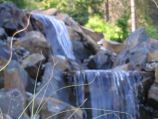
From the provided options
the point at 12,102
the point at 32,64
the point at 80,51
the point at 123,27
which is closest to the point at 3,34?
the point at 32,64

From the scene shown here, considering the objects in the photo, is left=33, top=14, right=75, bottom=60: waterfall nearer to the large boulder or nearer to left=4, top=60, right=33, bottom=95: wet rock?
the large boulder

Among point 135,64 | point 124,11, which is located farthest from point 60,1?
point 135,64

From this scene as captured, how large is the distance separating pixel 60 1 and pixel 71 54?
27.1ft

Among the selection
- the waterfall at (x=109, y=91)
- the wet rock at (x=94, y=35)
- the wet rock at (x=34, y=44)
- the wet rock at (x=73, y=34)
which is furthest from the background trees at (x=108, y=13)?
the waterfall at (x=109, y=91)

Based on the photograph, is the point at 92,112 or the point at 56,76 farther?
the point at 92,112

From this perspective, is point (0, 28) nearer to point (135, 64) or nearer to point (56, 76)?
point (56, 76)

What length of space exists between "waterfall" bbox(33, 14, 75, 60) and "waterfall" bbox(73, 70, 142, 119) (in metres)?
2.83

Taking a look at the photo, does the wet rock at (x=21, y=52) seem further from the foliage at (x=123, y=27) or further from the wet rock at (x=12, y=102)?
the foliage at (x=123, y=27)

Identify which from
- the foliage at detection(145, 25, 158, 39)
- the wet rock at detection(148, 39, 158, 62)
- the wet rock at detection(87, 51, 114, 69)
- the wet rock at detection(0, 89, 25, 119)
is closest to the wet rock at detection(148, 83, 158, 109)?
the wet rock at detection(148, 39, 158, 62)

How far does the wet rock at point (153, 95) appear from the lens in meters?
11.3

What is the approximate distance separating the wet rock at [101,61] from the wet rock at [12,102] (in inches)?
310

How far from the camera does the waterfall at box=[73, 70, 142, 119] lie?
11.2 meters

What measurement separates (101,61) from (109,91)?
7.51 feet

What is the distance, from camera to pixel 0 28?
1217 centimetres
